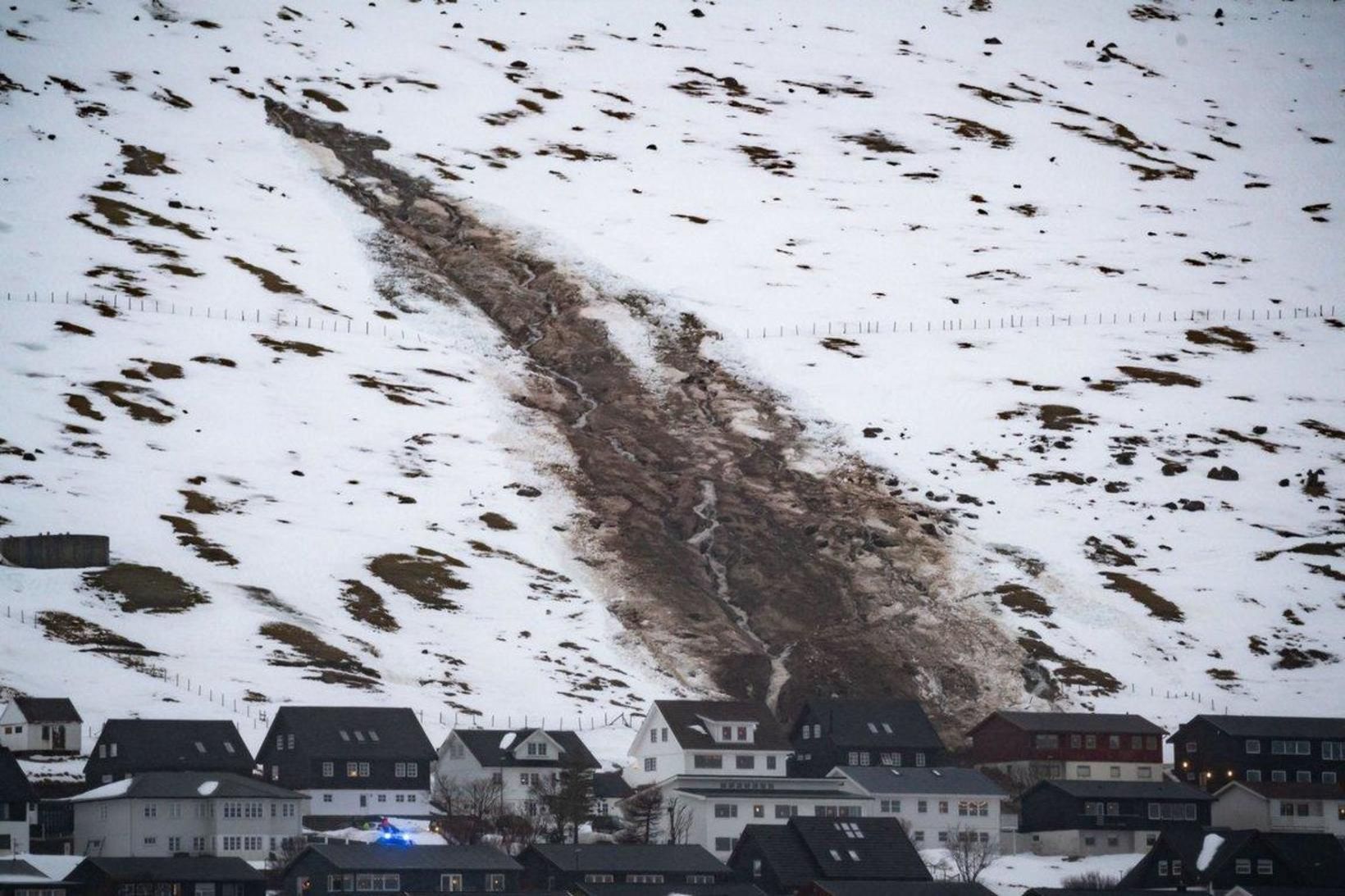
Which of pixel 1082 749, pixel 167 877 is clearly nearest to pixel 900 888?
pixel 167 877

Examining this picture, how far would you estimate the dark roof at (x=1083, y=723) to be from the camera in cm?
11681

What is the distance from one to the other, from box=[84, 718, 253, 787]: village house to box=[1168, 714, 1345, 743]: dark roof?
5141 cm

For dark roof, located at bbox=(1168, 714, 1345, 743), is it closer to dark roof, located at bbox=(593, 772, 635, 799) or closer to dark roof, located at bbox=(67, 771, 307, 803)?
dark roof, located at bbox=(593, 772, 635, 799)

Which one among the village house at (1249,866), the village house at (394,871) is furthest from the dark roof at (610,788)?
the village house at (1249,866)

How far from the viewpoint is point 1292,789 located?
112 m

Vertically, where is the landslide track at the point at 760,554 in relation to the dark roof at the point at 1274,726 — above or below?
below

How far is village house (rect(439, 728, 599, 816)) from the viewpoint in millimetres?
106875

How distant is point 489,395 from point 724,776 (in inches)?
3522

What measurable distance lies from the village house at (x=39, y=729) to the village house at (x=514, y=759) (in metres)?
18.4

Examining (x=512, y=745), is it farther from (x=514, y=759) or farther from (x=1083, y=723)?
(x=1083, y=723)

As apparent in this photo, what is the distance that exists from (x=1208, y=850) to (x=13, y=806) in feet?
171

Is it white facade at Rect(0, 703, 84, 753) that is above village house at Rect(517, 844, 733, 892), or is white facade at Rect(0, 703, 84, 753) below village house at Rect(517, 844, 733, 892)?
below

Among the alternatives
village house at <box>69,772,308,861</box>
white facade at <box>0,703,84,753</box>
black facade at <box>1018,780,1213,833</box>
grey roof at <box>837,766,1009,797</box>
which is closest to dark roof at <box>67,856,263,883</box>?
village house at <box>69,772,308,861</box>

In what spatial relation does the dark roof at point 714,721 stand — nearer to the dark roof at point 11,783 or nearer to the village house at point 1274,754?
the village house at point 1274,754
